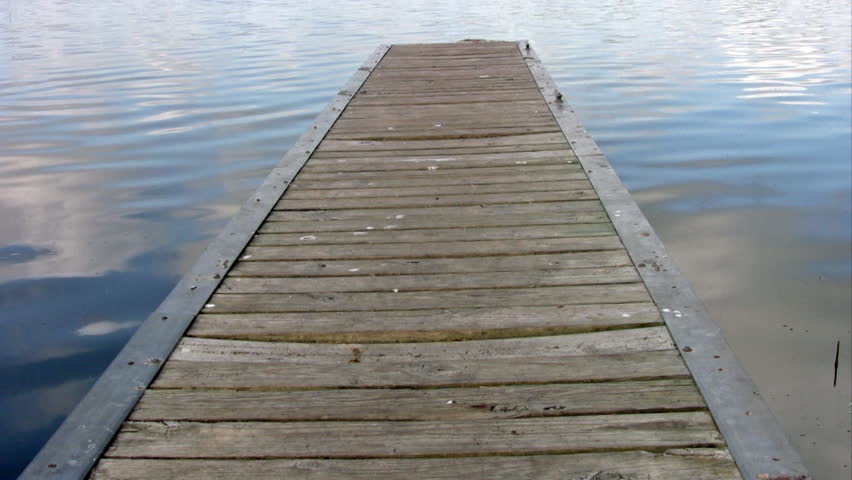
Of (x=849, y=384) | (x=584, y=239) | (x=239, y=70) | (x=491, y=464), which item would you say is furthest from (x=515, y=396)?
(x=239, y=70)

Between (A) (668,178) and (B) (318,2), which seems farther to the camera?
(B) (318,2)

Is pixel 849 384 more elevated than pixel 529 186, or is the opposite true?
pixel 529 186

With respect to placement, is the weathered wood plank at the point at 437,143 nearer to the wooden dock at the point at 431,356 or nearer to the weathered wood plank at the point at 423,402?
the wooden dock at the point at 431,356

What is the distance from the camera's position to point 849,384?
3227 millimetres

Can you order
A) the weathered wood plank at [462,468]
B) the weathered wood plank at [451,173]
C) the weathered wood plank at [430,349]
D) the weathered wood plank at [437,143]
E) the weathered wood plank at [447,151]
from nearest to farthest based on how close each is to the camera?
the weathered wood plank at [462,468], the weathered wood plank at [430,349], the weathered wood plank at [451,173], the weathered wood plank at [447,151], the weathered wood plank at [437,143]

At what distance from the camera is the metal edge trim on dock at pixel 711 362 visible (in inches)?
80.0

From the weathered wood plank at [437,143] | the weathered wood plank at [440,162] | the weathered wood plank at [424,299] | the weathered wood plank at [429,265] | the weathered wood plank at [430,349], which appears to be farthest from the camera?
the weathered wood plank at [437,143]

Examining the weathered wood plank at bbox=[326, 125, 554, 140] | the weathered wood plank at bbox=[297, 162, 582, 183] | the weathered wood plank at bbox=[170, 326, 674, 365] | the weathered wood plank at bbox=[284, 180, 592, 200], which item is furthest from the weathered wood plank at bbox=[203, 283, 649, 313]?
the weathered wood plank at bbox=[326, 125, 554, 140]

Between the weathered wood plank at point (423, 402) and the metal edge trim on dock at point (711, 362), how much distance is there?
0.27ft

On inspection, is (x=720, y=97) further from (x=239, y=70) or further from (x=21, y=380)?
(x=21, y=380)

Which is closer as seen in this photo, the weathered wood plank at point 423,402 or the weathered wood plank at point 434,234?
the weathered wood plank at point 423,402

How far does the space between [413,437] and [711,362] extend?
88cm

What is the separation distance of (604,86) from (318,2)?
13753 millimetres

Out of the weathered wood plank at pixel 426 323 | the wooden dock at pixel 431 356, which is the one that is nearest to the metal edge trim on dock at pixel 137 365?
the wooden dock at pixel 431 356
